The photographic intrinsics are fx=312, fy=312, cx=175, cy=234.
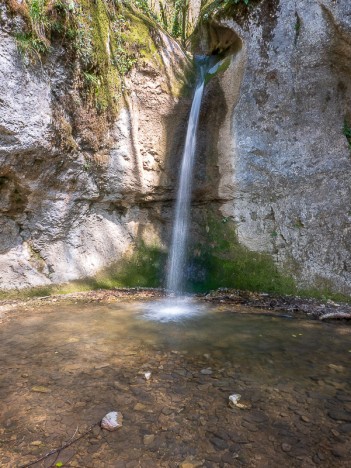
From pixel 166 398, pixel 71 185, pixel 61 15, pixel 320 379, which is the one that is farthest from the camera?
pixel 71 185

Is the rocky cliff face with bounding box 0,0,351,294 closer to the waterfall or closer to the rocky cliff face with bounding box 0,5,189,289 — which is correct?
the rocky cliff face with bounding box 0,5,189,289

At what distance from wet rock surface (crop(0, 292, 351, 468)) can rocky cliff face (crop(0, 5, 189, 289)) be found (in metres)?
2.26

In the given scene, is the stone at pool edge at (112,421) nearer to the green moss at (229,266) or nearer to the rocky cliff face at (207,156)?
the rocky cliff face at (207,156)


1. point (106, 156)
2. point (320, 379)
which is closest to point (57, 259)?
point (106, 156)

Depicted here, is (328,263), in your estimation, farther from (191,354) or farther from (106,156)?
(106,156)

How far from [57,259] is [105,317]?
2.39 metres

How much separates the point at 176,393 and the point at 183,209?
562 centimetres

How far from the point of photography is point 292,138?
22.6 feet

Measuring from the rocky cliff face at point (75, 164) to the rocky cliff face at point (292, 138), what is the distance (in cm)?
160

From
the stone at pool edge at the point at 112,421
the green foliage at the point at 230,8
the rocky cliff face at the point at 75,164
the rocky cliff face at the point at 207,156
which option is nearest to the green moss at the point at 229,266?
the rocky cliff face at the point at 207,156

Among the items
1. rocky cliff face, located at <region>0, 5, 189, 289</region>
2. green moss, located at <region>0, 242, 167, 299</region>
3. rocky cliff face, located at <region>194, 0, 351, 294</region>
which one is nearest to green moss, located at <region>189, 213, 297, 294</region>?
rocky cliff face, located at <region>194, 0, 351, 294</region>

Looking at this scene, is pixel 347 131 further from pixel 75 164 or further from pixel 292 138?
pixel 75 164

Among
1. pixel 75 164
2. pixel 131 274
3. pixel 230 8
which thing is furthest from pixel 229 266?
pixel 230 8

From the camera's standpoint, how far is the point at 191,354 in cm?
379
